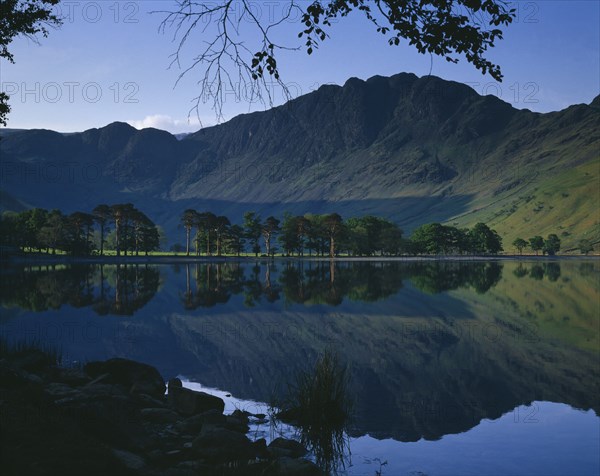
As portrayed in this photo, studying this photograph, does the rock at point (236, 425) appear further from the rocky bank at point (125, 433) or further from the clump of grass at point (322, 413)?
the clump of grass at point (322, 413)

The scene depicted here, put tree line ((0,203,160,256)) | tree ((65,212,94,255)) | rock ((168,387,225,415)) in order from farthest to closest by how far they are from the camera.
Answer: tree ((65,212,94,255))
tree line ((0,203,160,256))
rock ((168,387,225,415))

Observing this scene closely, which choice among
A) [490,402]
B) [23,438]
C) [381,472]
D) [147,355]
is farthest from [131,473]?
[147,355]

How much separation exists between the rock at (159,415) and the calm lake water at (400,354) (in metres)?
2.44

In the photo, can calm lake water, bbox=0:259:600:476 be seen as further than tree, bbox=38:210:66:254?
No

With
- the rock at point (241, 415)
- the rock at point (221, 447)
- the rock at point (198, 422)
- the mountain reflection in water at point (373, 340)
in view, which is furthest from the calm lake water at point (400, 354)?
the rock at point (221, 447)

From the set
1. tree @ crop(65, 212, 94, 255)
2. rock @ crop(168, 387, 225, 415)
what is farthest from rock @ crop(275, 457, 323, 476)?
tree @ crop(65, 212, 94, 255)

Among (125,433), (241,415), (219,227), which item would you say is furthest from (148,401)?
(219,227)

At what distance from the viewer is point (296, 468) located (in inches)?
448

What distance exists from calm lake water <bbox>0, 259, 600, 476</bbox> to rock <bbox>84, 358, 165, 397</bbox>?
260 cm

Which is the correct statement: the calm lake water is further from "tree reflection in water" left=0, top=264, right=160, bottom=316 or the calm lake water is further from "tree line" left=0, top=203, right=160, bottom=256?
"tree line" left=0, top=203, right=160, bottom=256

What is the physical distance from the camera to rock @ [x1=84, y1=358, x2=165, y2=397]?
59.8ft

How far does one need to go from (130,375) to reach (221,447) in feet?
26.1

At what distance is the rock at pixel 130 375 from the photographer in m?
18.2

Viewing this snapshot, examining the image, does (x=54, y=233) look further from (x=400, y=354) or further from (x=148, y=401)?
(x=148, y=401)
